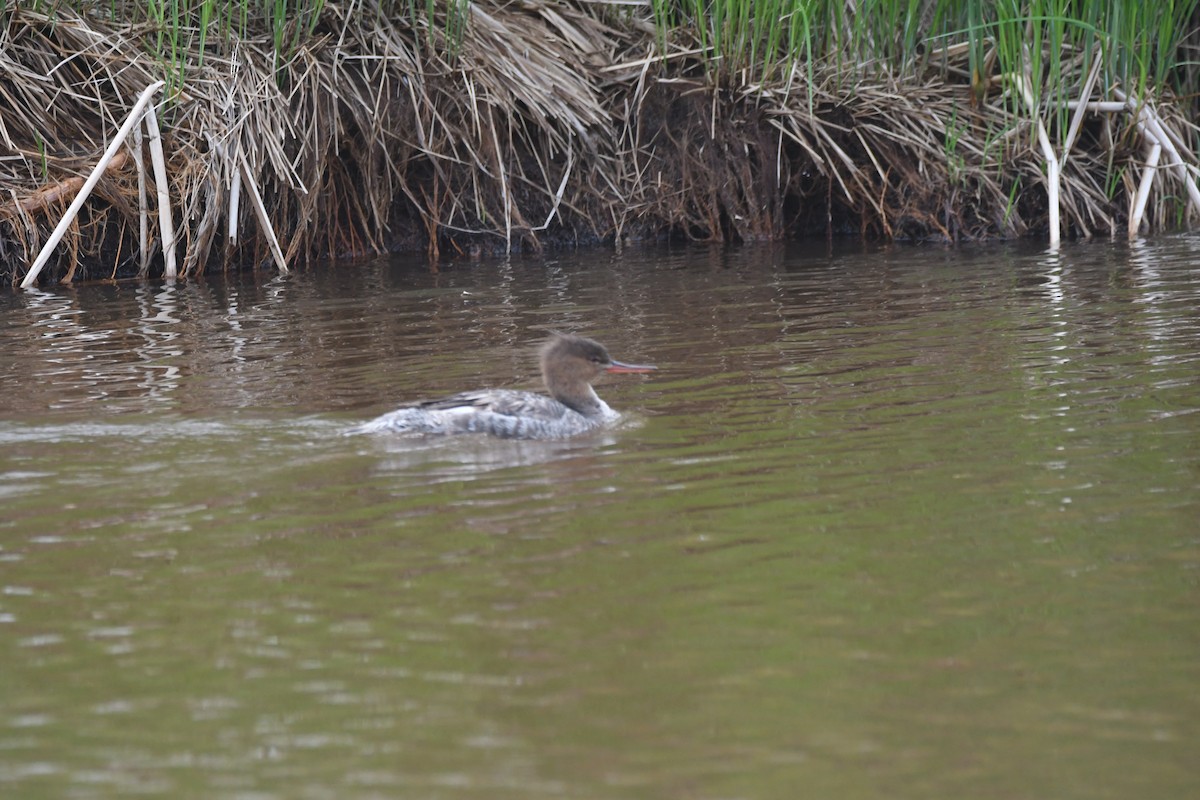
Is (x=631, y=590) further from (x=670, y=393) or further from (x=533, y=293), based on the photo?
(x=533, y=293)

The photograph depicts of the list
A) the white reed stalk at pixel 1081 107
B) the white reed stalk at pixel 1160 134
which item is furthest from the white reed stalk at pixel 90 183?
the white reed stalk at pixel 1160 134

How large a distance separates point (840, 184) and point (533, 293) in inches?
164

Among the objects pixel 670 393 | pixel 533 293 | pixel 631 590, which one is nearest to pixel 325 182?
pixel 533 293

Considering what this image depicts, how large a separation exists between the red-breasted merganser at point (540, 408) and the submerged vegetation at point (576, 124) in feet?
17.6

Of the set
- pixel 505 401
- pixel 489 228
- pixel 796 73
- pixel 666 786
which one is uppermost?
pixel 796 73

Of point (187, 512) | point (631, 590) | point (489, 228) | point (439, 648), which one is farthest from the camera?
point (489, 228)

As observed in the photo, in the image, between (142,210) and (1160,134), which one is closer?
(142,210)

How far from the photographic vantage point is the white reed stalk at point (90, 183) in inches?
451

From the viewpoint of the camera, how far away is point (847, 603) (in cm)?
430

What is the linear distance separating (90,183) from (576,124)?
13.4 ft

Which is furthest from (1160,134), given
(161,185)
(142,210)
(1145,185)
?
(142,210)

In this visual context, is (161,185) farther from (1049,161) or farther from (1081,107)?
(1081,107)

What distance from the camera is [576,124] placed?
44.5 feet

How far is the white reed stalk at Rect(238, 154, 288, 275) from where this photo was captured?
12267 millimetres
